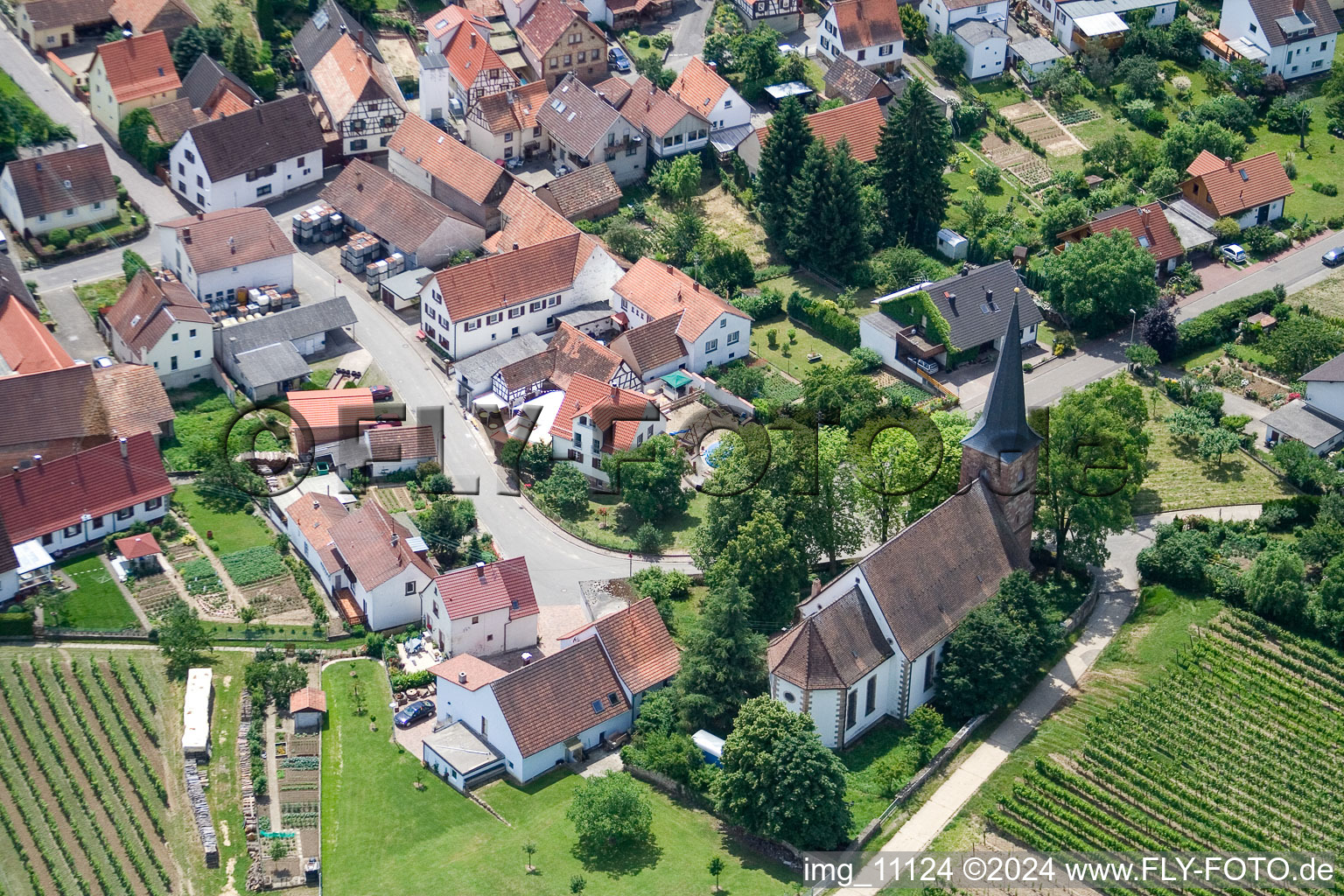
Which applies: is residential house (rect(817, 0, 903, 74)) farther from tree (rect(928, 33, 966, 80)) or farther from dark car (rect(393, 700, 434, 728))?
dark car (rect(393, 700, 434, 728))

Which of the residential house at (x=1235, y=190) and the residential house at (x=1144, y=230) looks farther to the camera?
the residential house at (x=1235, y=190)

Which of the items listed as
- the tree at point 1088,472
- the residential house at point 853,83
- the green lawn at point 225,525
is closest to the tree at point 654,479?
the green lawn at point 225,525

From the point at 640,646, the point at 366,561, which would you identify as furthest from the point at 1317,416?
the point at 366,561

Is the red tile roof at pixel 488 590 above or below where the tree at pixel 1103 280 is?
below

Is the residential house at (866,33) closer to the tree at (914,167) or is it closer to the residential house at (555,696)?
the tree at (914,167)

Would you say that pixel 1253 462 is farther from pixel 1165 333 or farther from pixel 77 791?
pixel 77 791

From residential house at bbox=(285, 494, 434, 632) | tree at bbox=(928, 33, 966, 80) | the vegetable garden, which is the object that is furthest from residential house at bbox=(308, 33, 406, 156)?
the vegetable garden

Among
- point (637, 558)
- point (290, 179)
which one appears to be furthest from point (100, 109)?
point (637, 558)
